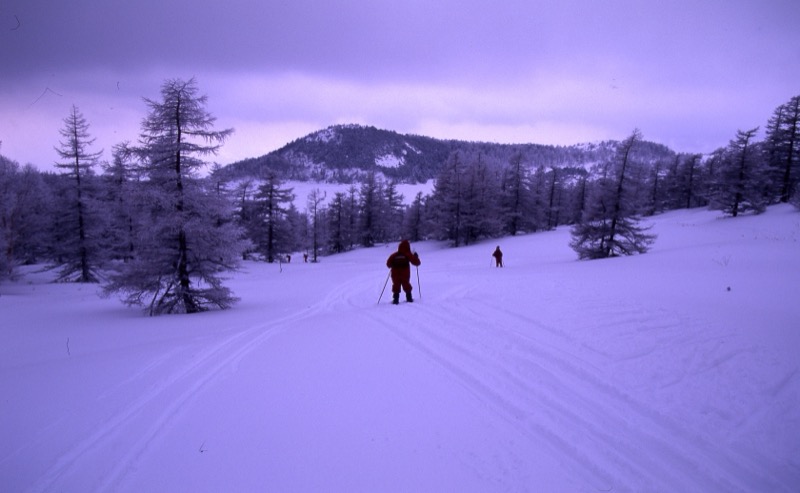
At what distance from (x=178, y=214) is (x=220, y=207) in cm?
→ 121

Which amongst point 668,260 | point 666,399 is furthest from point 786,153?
point 666,399

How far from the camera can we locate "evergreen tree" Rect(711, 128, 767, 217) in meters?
26.5

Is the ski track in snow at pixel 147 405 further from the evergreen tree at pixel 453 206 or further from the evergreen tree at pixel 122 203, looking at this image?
the evergreen tree at pixel 453 206

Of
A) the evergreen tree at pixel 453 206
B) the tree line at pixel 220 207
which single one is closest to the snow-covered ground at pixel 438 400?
the tree line at pixel 220 207

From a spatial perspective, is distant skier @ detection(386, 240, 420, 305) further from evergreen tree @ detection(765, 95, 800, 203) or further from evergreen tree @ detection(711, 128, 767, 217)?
evergreen tree @ detection(765, 95, 800, 203)

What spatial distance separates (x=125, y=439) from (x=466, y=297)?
25.0ft

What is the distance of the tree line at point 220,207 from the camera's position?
10711 mm

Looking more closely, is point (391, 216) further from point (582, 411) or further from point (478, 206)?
point (582, 411)

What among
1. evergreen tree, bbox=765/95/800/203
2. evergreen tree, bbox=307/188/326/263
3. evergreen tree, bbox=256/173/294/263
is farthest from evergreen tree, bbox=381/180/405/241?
evergreen tree, bbox=765/95/800/203

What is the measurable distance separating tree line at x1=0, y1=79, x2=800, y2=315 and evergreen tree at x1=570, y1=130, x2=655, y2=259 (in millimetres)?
62

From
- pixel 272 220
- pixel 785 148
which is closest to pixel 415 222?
pixel 272 220

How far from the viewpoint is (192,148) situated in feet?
35.3

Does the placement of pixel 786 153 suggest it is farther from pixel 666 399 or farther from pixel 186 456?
pixel 186 456

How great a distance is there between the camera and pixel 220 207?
1103 centimetres
